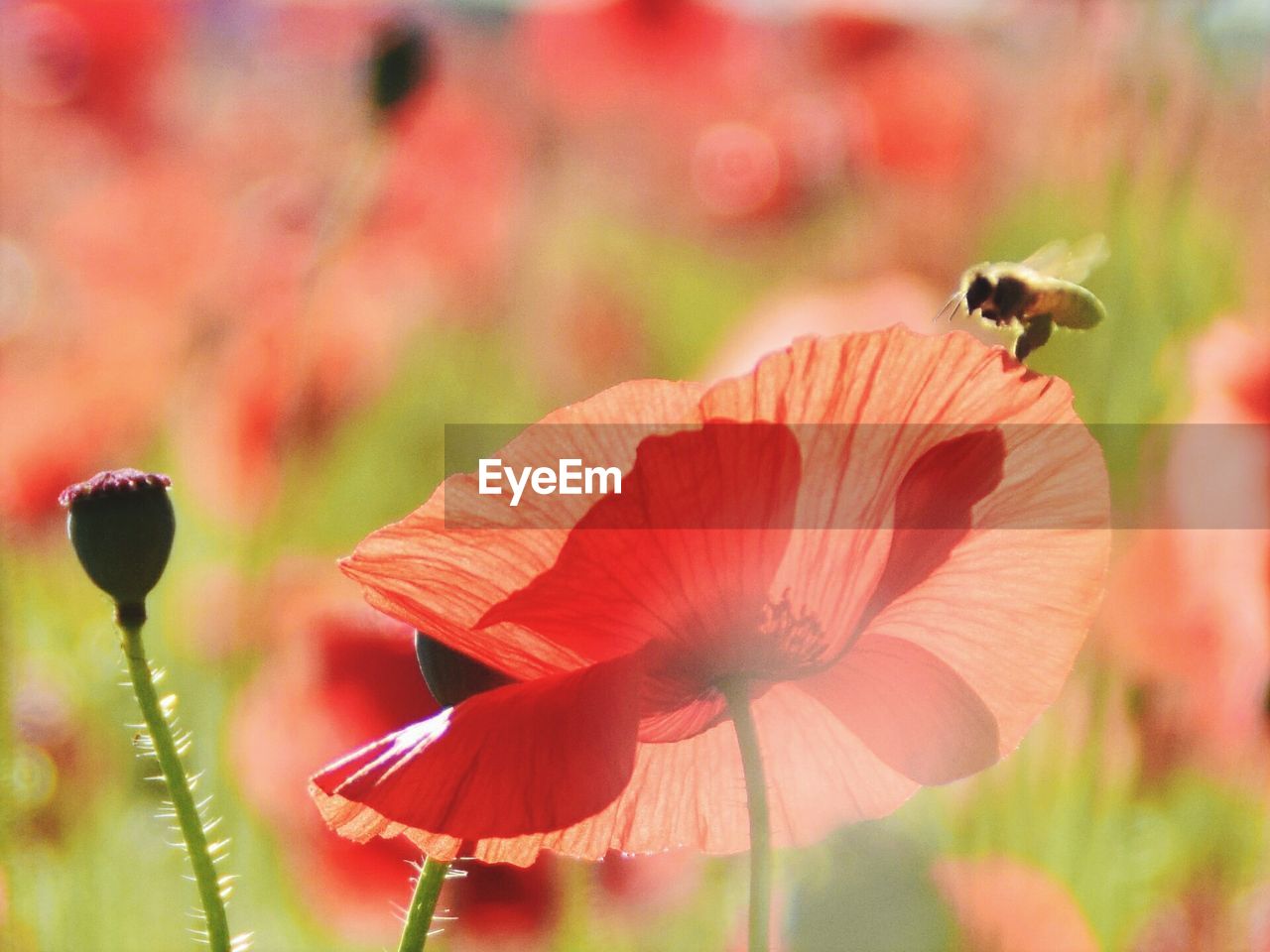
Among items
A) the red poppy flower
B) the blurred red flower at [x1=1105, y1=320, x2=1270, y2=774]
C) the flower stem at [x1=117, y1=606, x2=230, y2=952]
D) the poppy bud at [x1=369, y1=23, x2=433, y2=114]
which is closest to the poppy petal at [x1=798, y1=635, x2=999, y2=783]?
the red poppy flower

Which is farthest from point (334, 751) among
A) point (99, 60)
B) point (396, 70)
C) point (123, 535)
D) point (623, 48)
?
point (623, 48)

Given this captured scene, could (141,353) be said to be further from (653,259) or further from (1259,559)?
(653,259)

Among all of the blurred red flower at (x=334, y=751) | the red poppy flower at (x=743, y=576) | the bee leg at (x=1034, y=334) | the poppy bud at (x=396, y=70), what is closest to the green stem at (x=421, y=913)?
the red poppy flower at (x=743, y=576)

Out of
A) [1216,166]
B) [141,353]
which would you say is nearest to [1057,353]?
[1216,166]

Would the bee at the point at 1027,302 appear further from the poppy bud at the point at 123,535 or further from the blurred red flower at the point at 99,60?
the blurred red flower at the point at 99,60

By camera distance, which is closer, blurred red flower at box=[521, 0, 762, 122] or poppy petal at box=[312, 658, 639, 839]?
poppy petal at box=[312, 658, 639, 839]

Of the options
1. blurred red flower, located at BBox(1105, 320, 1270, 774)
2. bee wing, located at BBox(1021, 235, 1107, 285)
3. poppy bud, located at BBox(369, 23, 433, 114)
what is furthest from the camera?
poppy bud, located at BBox(369, 23, 433, 114)

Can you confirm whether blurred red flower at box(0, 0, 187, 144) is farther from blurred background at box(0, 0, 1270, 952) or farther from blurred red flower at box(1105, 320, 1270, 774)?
blurred red flower at box(1105, 320, 1270, 774)
